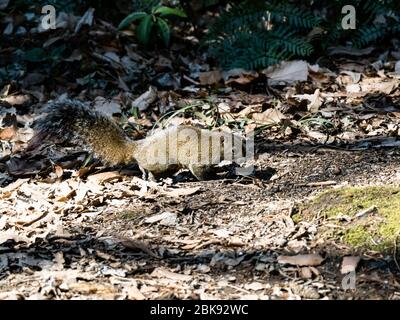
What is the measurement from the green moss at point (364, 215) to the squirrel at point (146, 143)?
3.05ft

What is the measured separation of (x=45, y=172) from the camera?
5082 millimetres

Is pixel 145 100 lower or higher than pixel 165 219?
higher

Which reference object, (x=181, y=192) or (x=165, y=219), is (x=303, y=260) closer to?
(x=165, y=219)

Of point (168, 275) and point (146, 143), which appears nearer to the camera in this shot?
point (168, 275)

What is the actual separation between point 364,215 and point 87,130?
6.98 feet

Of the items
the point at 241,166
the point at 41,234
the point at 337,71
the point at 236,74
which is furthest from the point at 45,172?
the point at 337,71

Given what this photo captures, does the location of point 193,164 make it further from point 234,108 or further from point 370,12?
point 370,12

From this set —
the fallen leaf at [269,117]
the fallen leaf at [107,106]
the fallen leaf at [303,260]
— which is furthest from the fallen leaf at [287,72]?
the fallen leaf at [303,260]

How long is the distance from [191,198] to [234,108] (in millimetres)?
1784

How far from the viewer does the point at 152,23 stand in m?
7.53

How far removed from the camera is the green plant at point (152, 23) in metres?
7.50

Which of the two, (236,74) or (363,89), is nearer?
(363,89)

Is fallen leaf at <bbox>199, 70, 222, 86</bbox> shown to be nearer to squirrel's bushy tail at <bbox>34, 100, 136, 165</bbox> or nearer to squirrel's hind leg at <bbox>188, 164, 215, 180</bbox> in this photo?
squirrel's bushy tail at <bbox>34, 100, 136, 165</bbox>

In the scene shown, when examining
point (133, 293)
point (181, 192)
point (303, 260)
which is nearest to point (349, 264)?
point (303, 260)
